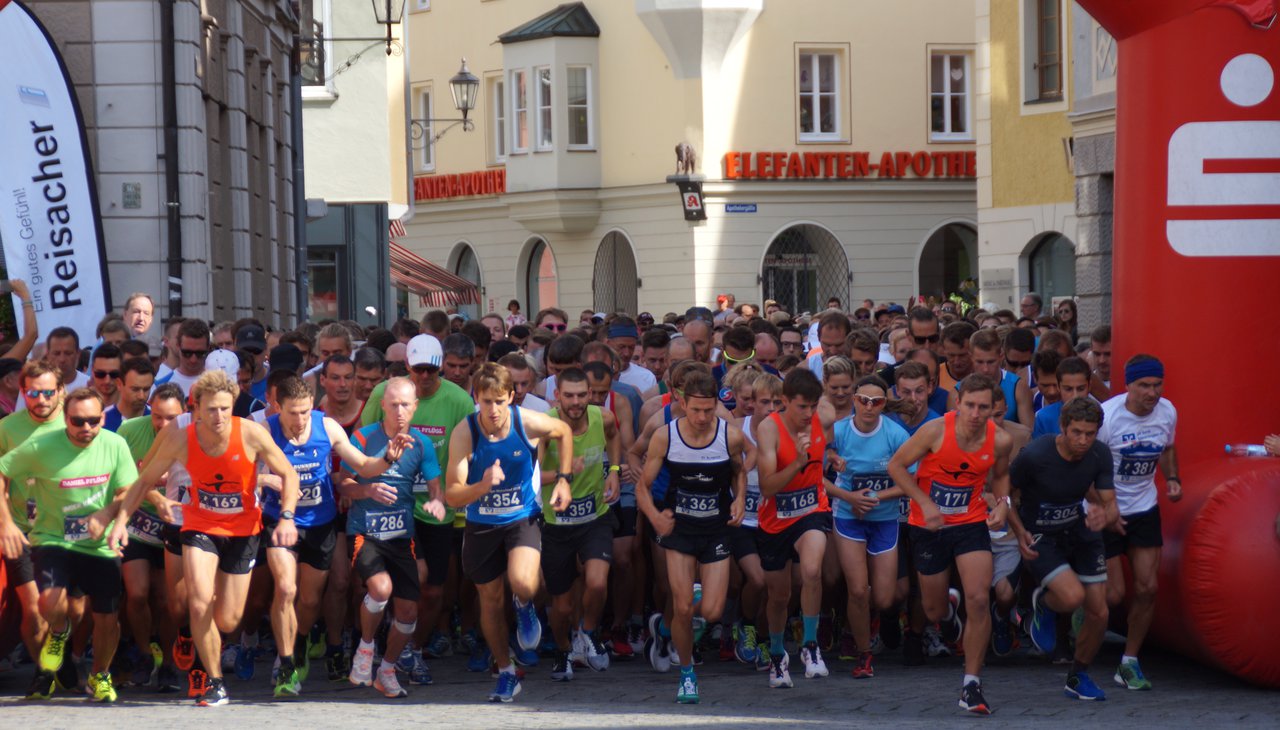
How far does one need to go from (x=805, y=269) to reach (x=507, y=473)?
32078mm

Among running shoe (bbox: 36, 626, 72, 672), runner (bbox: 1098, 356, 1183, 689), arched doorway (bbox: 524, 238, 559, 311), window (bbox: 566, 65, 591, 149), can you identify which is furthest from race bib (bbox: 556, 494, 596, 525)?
→ arched doorway (bbox: 524, 238, 559, 311)

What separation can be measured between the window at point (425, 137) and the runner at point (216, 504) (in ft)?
122

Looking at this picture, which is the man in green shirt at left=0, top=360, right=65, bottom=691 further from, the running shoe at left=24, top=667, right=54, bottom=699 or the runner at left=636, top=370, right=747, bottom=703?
the runner at left=636, top=370, right=747, bottom=703

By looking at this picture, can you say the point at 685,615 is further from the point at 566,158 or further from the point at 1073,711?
the point at 566,158

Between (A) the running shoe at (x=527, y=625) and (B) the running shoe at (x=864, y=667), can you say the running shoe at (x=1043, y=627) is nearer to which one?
(B) the running shoe at (x=864, y=667)

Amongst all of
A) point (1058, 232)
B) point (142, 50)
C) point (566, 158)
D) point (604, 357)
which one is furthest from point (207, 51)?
point (566, 158)

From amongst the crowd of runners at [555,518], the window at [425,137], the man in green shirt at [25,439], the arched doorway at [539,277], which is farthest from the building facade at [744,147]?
the man in green shirt at [25,439]

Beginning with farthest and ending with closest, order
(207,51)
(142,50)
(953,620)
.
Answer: (207,51)
(142,50)
(953,620)

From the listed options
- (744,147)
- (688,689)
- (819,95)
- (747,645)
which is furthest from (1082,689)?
(819,95)

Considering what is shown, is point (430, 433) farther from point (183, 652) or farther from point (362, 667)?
point (183, 652)

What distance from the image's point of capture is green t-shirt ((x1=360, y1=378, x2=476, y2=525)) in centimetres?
1114

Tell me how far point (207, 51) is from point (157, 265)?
3.12 m

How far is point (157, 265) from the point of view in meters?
18.5

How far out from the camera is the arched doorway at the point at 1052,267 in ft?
94.9
